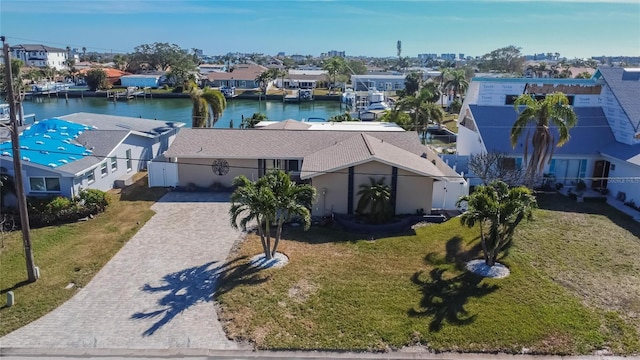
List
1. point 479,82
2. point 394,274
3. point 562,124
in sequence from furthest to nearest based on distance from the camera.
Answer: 1. point 479,82
2. point 562,124
3. point 394,274

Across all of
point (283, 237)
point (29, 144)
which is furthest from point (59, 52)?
point (283, 237)

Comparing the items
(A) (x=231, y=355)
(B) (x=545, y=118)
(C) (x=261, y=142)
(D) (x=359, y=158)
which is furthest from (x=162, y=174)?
(B) (x=545, y=118)

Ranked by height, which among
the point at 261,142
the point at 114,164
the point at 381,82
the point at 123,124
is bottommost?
the point at 114,164

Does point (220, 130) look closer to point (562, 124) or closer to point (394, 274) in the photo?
point (394, 274)

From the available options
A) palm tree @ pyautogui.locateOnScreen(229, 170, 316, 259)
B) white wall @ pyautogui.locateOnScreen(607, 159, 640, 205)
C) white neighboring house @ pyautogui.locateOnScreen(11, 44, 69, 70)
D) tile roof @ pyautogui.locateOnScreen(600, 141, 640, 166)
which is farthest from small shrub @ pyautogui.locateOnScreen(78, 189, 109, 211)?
white neighboring house @ pyautogui.locateOnScreen(11, 44, 69, 70)

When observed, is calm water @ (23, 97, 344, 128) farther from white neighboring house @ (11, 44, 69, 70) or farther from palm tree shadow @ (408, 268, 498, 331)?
white neighboring house @ (11, 44, 69, 70)

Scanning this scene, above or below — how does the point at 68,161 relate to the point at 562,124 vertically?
below

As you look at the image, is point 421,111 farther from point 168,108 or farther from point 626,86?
point 168,108
